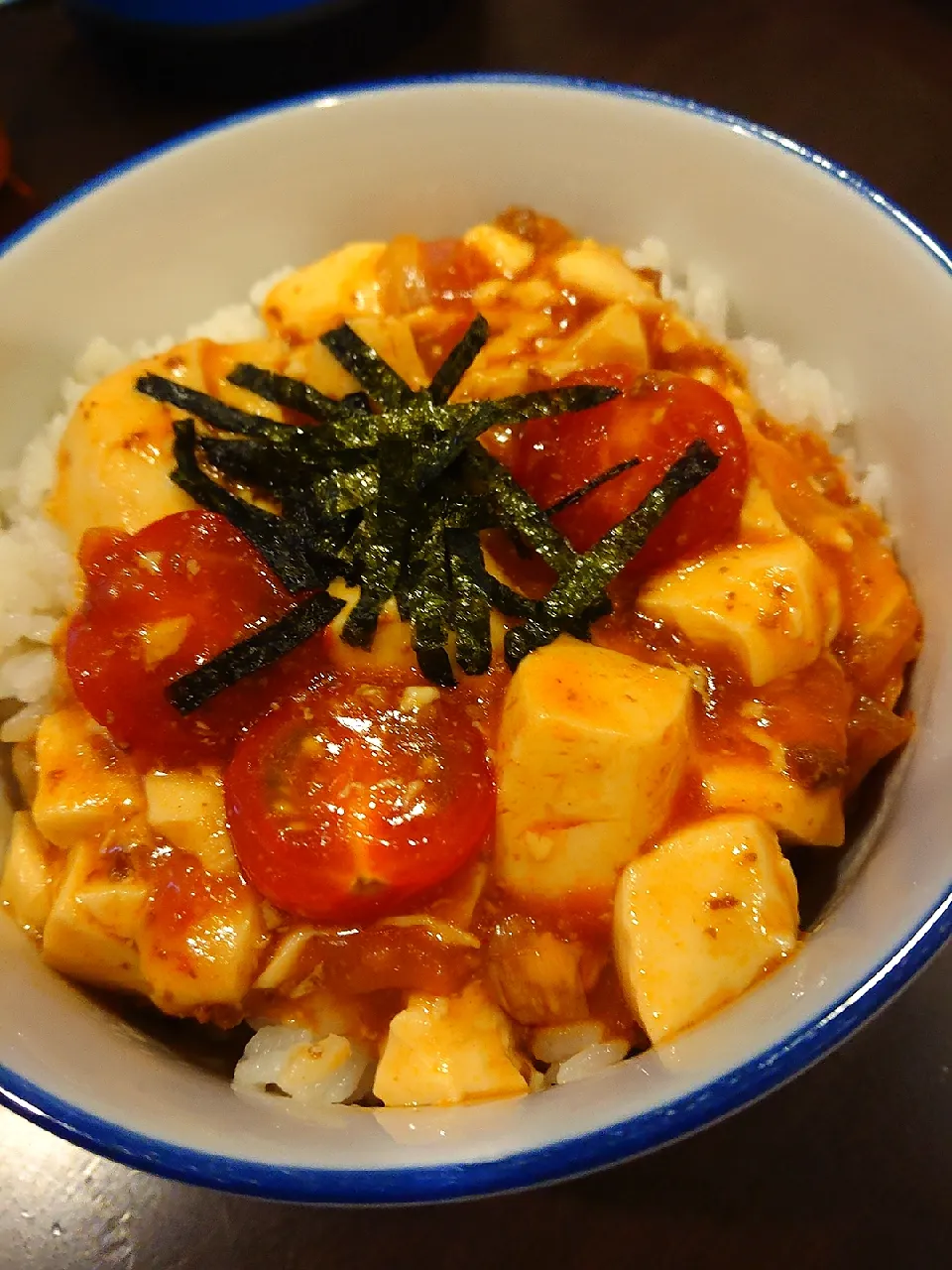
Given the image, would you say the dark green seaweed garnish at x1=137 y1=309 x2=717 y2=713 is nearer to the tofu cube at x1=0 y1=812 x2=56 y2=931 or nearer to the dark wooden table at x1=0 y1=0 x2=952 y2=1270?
the tofu cube at x1=0 y1=812 x2=56 y2=931

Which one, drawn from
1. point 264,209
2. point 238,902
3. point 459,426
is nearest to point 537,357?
point 459,426

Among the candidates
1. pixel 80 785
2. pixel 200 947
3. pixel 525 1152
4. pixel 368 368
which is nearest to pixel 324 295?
pixel 368 368

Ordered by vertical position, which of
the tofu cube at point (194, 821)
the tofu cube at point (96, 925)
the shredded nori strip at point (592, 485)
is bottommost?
the tofu cube at point (96, 925)

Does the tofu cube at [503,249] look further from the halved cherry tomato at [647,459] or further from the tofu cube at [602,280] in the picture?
the halved cherry tomato at [647,459]

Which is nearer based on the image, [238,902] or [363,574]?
[238,902]

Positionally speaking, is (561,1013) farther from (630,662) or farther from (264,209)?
(264,209)

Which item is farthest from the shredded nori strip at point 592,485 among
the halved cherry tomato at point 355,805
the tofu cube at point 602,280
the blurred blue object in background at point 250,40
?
the blurred blue object in background at point 250,40
